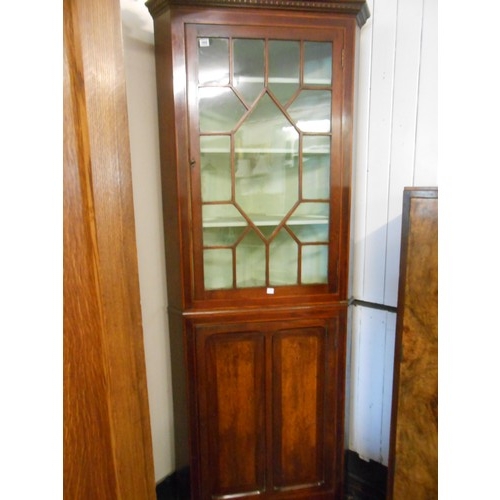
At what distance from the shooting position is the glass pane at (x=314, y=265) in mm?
1271

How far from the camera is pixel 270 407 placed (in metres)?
1.26

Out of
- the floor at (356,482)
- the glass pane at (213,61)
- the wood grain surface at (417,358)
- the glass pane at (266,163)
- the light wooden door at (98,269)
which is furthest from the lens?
the floor at (356,482)

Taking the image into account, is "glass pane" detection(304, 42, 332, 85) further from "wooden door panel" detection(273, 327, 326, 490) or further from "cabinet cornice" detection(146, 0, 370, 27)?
"wooden door panel" detection(273, 327, 326, 490)

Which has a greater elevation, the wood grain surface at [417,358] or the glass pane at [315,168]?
the glass pane at [315,168]

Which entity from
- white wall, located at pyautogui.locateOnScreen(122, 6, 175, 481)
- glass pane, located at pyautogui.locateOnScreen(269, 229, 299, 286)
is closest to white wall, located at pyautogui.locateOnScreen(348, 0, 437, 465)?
glass pane, located at pyautogui.locateOnScreen(269, 229, 299, 286)

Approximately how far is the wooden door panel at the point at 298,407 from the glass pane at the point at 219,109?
75 cm

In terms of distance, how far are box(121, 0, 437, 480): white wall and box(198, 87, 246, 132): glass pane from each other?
28 centimetres

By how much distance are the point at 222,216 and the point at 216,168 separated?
166 mm

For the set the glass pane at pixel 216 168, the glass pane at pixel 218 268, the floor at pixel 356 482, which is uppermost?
the glass pane at pixel 216 168

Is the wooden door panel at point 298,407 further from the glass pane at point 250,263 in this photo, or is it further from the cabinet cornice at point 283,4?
the cabinet cornice at point 283,4

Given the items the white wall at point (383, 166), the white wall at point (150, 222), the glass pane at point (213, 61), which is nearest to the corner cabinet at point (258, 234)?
the glass pane at point (213, 61)
